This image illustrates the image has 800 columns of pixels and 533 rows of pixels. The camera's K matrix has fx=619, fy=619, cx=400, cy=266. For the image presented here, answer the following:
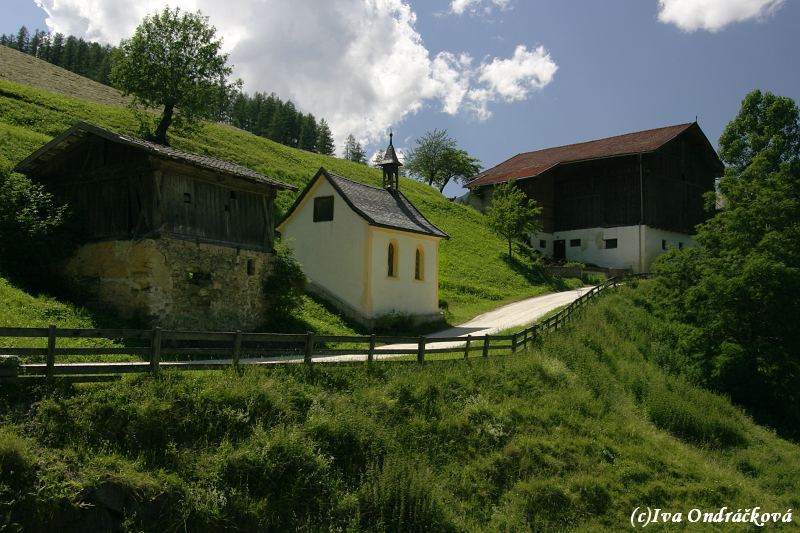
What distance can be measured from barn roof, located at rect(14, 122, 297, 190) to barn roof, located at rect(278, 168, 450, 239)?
17.5 feet

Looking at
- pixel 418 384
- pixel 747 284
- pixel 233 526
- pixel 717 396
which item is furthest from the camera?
pixel 747 284

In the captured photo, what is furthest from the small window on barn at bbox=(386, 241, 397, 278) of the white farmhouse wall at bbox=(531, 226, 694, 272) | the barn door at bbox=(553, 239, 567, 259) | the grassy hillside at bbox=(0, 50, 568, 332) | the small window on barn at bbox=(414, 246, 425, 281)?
the barn door at bbox=(553, 239, 567, 259)

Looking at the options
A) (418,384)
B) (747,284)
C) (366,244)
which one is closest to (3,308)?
(418,384)

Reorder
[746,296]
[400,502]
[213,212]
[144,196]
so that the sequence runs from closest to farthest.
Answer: [400,502], [144,196], [213,212], [746,296]

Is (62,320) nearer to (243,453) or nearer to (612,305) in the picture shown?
(243,453)

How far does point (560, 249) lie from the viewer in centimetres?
5041

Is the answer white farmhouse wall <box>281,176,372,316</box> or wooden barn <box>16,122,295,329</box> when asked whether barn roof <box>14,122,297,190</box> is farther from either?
white farmhouse wall <box>281,176,372,316</box>

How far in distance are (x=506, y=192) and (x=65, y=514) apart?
43.2m

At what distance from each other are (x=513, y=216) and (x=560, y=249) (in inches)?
281

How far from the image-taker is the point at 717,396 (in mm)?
23625

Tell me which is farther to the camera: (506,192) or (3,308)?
(506,192)

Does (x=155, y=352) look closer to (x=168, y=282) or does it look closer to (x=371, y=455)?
(x=371, y=455)

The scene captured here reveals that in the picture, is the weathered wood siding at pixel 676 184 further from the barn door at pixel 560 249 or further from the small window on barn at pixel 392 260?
the small window on barn at pixel 392 260

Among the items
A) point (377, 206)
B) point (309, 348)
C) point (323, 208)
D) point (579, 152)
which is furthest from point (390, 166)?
point (579, 152)
